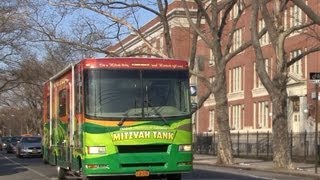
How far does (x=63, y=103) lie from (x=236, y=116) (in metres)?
43.7

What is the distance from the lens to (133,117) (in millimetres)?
14398

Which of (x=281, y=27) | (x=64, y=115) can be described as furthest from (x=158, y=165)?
(x=281, y=27)

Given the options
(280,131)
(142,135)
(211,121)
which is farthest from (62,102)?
(211,121)

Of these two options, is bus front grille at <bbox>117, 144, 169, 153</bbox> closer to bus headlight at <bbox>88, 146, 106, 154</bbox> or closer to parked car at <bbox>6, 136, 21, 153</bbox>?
bus headlight at <bbox>88, 146, 106, 154</bbox>

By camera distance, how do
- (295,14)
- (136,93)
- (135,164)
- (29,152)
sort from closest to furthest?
(135,164), (136,93), (29,152), (295,14)

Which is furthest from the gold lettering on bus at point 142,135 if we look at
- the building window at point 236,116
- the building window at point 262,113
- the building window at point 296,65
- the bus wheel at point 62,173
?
the building window at point 236,116

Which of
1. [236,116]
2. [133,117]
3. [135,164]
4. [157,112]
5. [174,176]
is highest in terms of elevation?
[236,116]

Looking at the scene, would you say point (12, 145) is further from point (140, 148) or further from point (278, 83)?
point (140, 148)

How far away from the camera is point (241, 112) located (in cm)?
5969

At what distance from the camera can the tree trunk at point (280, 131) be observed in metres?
27.8

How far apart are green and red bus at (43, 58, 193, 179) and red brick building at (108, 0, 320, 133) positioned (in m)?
20.0

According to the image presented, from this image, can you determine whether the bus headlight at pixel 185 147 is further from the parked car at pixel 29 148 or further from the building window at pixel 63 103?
the parked car at pixel 29 148

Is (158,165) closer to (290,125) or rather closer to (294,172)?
(294,172)

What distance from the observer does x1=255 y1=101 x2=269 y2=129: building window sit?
53.1 m
